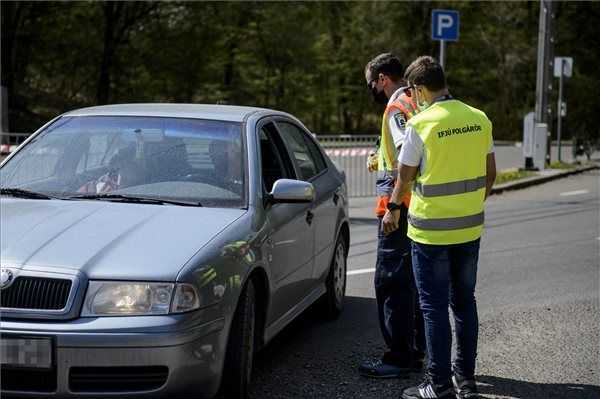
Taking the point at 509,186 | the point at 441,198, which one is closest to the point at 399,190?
the point at 441,198

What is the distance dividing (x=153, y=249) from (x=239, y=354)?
0.69 m

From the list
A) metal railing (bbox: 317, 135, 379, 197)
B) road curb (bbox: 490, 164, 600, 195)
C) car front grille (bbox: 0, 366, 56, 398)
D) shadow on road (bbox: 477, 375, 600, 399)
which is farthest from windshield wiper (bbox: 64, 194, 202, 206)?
road curb (bbox: 490, 164, 600, 195)

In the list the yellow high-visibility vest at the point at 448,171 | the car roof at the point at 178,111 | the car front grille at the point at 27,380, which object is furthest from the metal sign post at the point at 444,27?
the car front grille at the point at 27,380

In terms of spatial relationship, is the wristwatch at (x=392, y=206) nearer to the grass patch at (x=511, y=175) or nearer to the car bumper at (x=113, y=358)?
the car bumper at (x=113, y=358)

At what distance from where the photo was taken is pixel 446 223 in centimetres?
476

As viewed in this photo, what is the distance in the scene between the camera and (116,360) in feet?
13.3

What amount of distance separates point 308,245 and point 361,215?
27.5 feet

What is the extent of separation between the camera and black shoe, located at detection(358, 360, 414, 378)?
5.48 meters

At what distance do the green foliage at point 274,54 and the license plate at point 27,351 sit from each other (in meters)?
30.2

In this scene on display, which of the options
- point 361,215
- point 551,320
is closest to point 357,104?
point 361,215

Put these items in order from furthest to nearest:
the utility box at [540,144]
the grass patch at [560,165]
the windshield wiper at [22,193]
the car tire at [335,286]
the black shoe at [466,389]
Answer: the grass patch at [560,165], the utility box at [540,144], the car tire at [335,286], the windshield wiper at [22,193], the black shoe at [466,389]

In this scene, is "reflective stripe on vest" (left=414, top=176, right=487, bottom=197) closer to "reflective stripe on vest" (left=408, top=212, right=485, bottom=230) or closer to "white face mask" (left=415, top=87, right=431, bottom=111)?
"reflective stripe on vest" (left=408, top=212, right=485, bottom=230)

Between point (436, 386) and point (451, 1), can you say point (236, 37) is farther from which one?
point (436, 386)

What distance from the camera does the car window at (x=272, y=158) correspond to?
569cm
